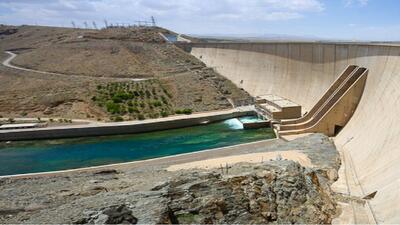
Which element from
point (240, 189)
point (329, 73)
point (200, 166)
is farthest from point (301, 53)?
point (240, 189)

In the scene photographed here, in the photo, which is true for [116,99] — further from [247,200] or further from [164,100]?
[247,200]

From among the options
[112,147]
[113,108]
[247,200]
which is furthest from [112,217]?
[113,108]

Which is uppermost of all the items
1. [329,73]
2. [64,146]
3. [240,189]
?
[329,73]

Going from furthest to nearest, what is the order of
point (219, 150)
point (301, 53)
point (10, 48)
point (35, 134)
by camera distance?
point (10, 48) → point (301, 53) → point (35, 134) → point (219, 150)

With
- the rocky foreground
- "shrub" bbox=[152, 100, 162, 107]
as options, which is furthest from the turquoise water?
the rocky foreground

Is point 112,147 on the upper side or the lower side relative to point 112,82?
lower

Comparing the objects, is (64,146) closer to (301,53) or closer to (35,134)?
(35,134)
